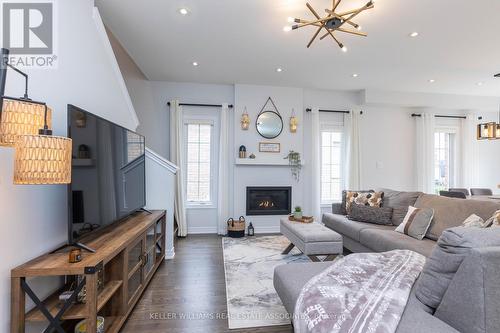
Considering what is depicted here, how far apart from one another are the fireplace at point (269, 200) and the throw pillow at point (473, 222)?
9.74 feet

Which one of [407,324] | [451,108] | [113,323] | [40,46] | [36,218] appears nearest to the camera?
[407,324]

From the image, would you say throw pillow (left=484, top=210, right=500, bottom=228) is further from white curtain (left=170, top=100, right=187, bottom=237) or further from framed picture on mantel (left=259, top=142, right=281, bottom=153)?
white curtain (left=170, top=100, right=187, bottom=237)

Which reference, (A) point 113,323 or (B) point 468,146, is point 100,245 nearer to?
(A) point 113,323

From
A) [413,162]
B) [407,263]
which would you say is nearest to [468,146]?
[413,162]

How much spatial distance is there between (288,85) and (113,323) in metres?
4.55

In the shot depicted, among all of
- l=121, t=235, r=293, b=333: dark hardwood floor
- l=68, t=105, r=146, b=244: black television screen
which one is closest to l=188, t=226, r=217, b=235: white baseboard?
l=121, t=235, r=293, b=333: dark hardwood floor

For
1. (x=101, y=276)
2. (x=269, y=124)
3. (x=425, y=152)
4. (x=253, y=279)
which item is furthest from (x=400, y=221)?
(x=101, y=276)

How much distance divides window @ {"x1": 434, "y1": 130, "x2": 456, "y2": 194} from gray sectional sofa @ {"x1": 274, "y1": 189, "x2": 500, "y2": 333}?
11.6 feet

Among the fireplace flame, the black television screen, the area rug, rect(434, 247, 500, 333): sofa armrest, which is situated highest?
the black television screen

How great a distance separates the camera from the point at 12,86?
1.50 m

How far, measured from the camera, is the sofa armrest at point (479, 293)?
1.14 metres

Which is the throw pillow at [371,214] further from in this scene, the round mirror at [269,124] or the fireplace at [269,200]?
the round mirror at [269,124]

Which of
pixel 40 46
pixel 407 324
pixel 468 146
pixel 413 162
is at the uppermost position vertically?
pixel 40 46

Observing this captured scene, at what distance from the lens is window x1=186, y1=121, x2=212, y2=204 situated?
16.6ft
